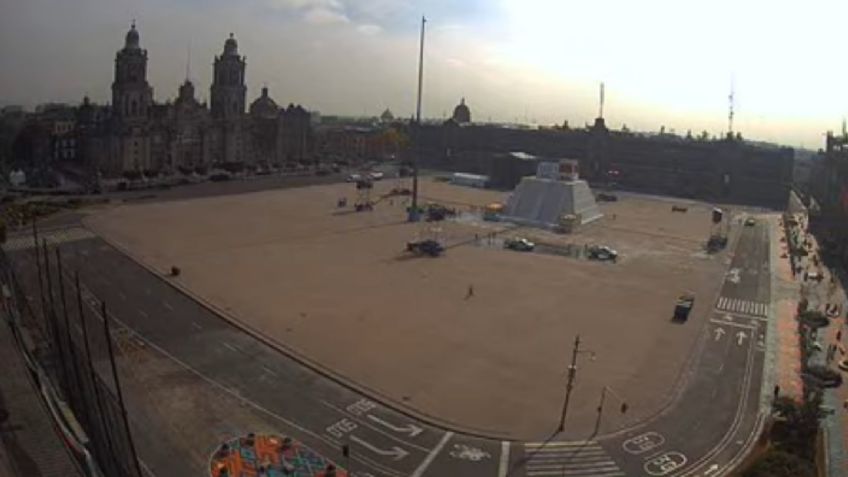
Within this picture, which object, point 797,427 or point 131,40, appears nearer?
point 797,427

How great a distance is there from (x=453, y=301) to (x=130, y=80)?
8306cm

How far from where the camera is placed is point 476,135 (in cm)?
16375

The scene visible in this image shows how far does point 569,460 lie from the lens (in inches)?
1058

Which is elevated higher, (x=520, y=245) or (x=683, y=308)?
(x=520, y=245)

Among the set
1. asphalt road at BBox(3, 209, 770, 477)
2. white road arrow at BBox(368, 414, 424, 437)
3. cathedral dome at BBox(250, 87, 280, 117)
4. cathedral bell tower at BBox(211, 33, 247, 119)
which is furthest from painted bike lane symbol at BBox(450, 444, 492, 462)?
cathedral dome at BBox(250, 87, 280, 117)

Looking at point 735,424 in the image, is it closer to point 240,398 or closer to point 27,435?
point 240,398

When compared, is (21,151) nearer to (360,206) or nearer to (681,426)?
(360,206)

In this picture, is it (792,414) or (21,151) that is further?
(21,151)

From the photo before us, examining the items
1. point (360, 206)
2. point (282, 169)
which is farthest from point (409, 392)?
point (282, 169)

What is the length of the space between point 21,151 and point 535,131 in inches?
4117

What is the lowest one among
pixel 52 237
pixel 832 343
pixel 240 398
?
pixel 240 398

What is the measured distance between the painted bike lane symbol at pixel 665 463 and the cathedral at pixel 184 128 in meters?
97.0

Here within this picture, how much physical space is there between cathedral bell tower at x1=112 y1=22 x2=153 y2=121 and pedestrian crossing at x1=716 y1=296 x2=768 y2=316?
302 ft

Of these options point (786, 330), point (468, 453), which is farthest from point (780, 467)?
point (786, 330)
